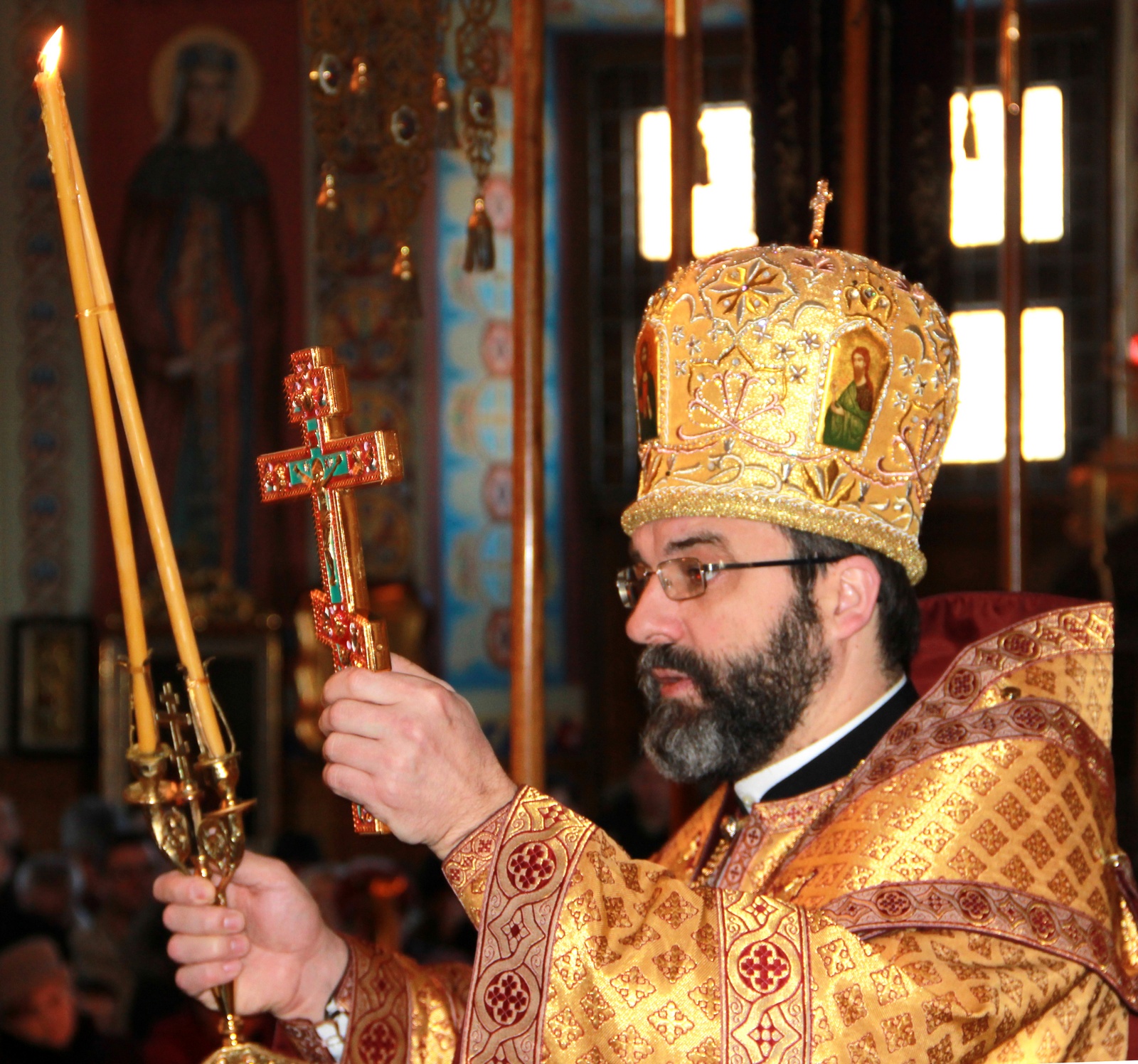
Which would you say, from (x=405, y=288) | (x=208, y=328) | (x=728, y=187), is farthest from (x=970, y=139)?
(x=208, y=328)

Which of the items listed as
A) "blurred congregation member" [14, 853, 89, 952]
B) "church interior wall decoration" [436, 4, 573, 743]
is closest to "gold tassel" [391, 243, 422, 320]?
"blurred congregation member" [14, 853, 89, 952]

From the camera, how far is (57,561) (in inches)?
375

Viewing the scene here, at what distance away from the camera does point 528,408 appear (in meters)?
2.35

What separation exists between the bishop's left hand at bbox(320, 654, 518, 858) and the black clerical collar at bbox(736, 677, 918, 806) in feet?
2.21

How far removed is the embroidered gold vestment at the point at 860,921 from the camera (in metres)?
1.46

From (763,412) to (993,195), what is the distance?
7.99 meters

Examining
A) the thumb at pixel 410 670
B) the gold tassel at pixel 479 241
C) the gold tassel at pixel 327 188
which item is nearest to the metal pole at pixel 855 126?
the gold tassel at pixel 479 241

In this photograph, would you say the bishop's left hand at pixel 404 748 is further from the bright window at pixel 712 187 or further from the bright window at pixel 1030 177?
the bright window at pixel 1030 177

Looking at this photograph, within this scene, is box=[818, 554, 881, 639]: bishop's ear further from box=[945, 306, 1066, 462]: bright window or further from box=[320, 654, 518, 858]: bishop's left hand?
box=[945, 306, 1066, 462]: bright window

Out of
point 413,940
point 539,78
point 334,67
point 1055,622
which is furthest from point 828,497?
point 413,940

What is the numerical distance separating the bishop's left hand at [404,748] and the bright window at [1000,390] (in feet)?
26.4

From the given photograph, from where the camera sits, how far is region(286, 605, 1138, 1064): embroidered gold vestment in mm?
1463

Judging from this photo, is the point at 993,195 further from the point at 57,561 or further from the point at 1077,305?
Answer: the point at 57,561

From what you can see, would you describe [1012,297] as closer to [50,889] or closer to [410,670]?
[410,670]
